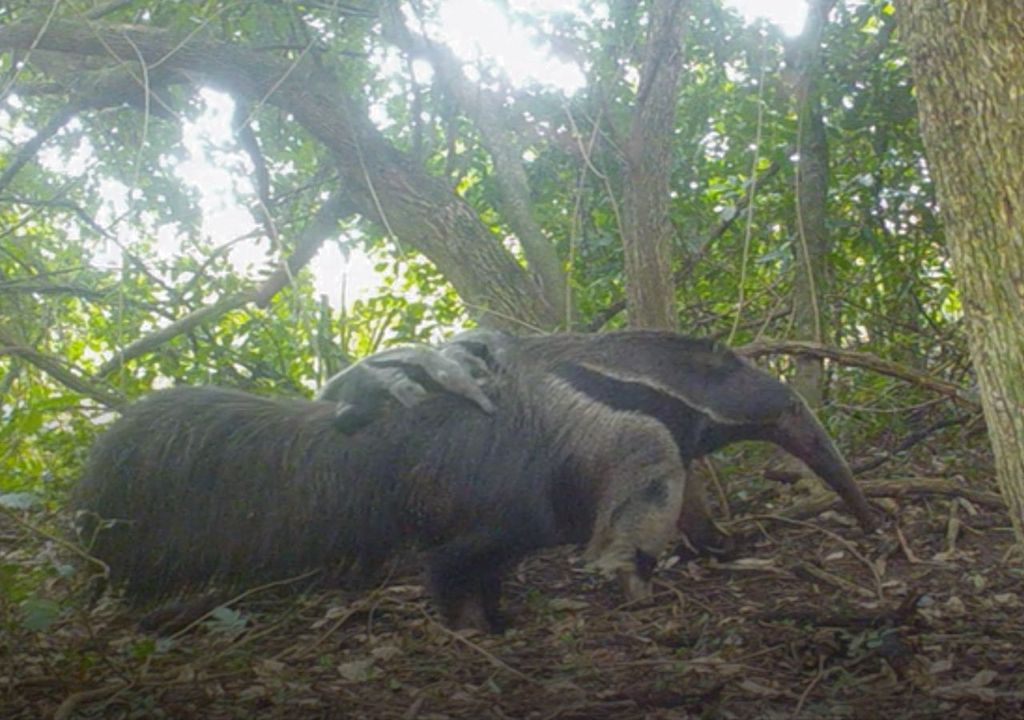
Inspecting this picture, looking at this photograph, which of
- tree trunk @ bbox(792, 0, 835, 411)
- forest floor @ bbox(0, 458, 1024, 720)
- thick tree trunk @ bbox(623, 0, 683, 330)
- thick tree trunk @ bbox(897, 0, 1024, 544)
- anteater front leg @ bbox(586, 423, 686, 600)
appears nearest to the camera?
thick tree trunk @ bbox(897, 0, 1024, 544)

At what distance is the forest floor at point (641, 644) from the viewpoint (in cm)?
344

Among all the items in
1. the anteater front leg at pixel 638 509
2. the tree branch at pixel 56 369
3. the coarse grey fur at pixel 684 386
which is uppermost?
the tree branch at pixel 56 369

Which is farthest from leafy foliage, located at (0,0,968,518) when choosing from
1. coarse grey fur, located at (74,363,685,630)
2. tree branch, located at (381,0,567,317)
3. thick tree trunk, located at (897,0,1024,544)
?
thick tree trunk, located at (897,0,1024,544)

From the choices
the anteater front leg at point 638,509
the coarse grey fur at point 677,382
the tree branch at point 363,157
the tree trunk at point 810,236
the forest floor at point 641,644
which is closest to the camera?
the forest floor at point 641,644

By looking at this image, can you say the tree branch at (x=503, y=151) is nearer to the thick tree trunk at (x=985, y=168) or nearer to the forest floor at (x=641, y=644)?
the forest floor at (x=641, y=644)

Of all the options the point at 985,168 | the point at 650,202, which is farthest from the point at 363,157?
the point at 985,168

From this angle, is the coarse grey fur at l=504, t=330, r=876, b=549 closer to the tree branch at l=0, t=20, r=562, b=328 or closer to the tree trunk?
the tree trunk

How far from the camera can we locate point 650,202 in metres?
5.75

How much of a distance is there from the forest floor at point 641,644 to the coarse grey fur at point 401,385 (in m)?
0.71

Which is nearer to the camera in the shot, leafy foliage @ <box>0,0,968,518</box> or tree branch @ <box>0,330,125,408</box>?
tree branch @ <box>0,330,125,408</box>

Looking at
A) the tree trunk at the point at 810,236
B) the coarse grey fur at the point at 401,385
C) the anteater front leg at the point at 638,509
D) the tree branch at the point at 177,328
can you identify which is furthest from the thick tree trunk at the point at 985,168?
the tree branch at the point at 177,328

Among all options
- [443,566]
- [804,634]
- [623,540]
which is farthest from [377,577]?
[804,634]

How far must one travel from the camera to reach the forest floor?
11.3 ft

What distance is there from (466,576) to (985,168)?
8.06ft
